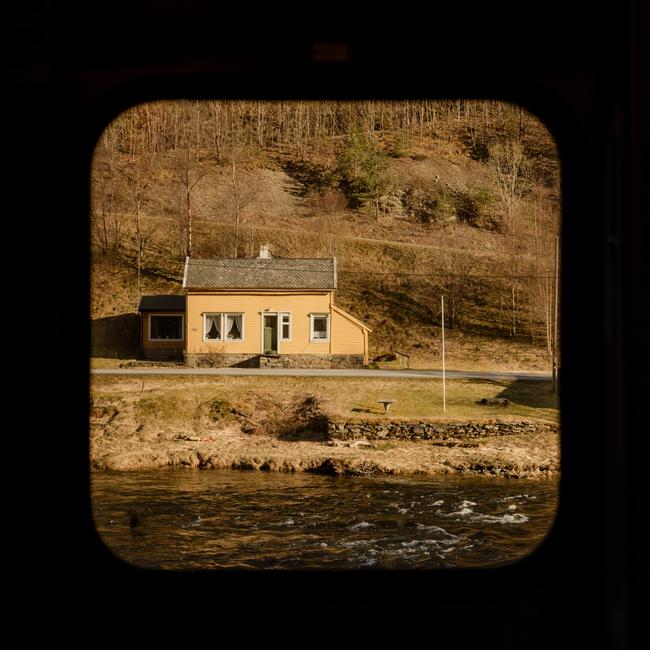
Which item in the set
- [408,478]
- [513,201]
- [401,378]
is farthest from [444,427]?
[513,201]

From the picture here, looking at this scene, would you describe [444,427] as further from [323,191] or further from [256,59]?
[323,191]

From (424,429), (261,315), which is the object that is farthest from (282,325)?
(424,429)

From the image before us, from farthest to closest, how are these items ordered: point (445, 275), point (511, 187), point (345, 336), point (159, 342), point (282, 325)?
point (511, 187), point (445, 275), point (159, 342), point (345, 336), point (282, 325)

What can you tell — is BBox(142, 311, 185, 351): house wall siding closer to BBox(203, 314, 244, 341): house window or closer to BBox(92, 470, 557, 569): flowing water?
BBox(203, 314, 244, 341): house window

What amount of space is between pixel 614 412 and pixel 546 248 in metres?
32.3

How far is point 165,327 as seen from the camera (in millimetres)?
21562

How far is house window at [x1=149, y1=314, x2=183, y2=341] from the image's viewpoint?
21.5 meters

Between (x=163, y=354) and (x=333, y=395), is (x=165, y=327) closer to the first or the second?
(x=163, y=354)

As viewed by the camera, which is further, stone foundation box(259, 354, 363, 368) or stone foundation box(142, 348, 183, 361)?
stone foundation box(142, 348, 183, 361)

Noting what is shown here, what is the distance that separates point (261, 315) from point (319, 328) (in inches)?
56.6

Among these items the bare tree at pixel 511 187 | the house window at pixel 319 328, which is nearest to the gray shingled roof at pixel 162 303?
the house window at pixel 319 328

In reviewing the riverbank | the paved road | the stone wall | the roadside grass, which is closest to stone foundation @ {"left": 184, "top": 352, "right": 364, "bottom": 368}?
the paved road

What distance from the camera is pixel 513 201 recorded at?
37.5 metres

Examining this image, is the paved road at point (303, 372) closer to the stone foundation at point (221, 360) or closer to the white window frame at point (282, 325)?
the stone foundation at point (221, 360)
